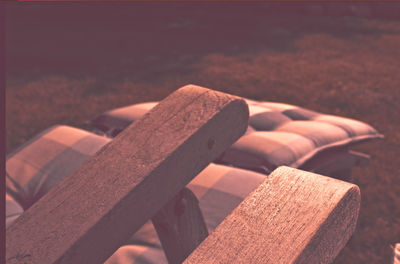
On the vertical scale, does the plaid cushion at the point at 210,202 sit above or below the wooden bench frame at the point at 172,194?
below

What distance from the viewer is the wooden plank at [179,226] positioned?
0.62m

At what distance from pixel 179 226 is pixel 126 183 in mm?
191

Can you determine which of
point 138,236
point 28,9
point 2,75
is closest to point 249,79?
point 138,236

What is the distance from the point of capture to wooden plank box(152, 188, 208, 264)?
0.62m

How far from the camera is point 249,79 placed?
3840 mm

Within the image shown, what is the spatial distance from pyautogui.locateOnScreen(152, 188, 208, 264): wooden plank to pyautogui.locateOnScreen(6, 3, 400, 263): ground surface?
1.21 metres

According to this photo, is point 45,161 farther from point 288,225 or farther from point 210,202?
point 288,225

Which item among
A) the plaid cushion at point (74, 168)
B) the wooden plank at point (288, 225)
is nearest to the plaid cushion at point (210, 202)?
the plaid cushion at point (74, 168)

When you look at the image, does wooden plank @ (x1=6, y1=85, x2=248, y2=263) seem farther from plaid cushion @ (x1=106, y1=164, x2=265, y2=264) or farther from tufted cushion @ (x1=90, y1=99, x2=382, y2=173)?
tufted cushion @ (x1=90, y1=99, x2=382, y2=173)

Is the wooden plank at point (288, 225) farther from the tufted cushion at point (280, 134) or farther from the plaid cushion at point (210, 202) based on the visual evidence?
the tufted cushion at point (280, 134)

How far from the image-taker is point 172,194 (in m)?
0.51

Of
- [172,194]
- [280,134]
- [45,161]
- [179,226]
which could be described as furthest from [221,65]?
[172,194]

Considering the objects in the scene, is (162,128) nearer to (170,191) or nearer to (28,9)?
(170,191)

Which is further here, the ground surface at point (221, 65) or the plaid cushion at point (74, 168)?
the ground surface at point (221, 65)
